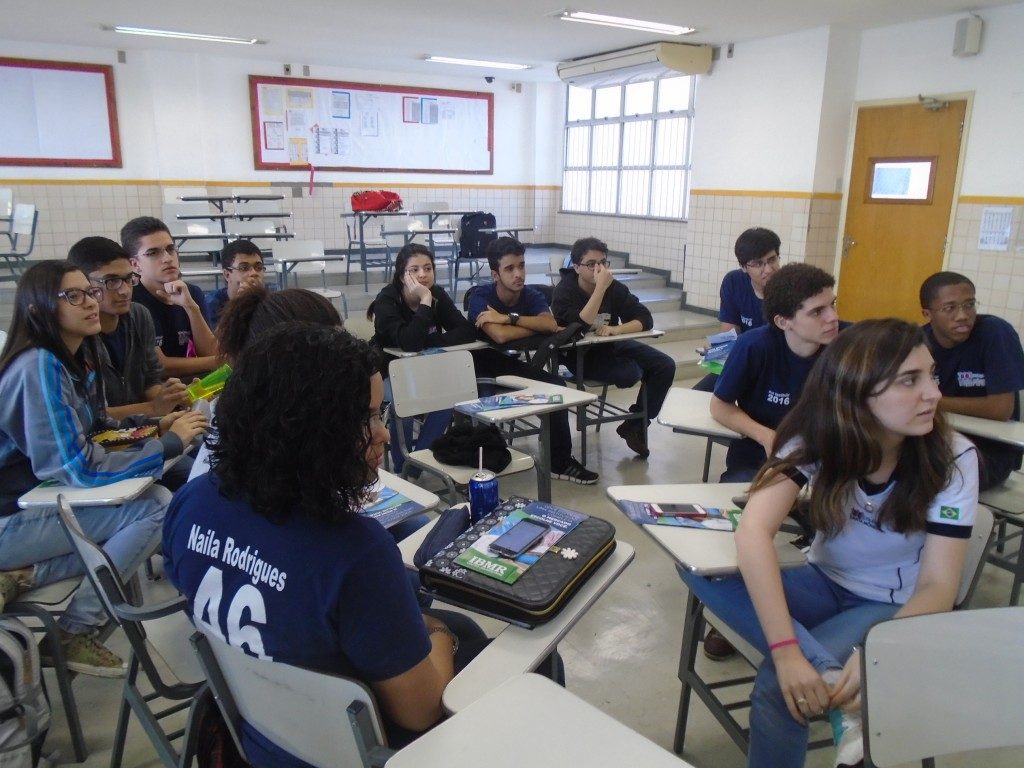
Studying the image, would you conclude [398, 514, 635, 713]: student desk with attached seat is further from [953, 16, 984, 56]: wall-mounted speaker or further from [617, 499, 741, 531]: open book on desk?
[953, 16, 984, 56]: wall-mounted speaker

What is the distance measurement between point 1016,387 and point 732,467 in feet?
3.17

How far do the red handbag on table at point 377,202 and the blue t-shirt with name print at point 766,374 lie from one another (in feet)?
19.2

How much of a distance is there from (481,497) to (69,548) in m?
1.08

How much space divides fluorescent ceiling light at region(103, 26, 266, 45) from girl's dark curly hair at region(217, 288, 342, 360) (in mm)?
6086

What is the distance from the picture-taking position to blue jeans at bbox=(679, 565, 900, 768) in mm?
1326

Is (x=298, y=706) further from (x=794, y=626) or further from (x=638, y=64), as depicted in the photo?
(x=638, y=64)

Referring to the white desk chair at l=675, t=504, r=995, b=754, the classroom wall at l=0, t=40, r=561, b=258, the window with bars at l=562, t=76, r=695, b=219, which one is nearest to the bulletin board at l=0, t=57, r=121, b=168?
the classroom wall at l=0, t=40, r=561, b=258

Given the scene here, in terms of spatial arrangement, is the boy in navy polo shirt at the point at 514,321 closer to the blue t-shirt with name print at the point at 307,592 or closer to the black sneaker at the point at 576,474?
the black sneaker at the point at 576,474

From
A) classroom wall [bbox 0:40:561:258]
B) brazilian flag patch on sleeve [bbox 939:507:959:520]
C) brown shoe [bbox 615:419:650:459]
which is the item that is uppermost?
classroom wall [bbox 0:40:561:258]

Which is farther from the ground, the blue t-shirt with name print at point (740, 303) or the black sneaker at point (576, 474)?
the blue t-shirt with name print at point (740, 303)

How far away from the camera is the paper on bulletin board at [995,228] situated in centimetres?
513

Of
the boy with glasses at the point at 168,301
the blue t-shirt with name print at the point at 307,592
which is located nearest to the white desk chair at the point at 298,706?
the blue t-shirt with name print at the point at 307,592

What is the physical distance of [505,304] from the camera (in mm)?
3797

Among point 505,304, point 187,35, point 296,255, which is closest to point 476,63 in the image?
point 187,35
